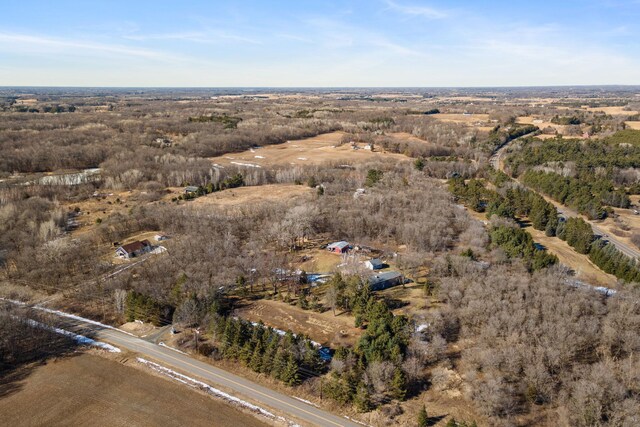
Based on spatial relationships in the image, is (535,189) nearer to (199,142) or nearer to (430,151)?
(430,151)

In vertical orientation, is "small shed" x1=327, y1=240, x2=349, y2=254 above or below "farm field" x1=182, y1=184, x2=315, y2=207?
below

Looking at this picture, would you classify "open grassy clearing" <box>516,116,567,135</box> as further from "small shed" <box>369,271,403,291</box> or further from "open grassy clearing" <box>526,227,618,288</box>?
"small shed" <box>369,271,403,291</box>

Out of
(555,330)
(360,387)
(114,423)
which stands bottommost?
(114,423)

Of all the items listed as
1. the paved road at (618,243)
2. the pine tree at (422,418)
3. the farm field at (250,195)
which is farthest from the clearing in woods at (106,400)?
the paved road at (618,243)

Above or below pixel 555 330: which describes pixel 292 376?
below

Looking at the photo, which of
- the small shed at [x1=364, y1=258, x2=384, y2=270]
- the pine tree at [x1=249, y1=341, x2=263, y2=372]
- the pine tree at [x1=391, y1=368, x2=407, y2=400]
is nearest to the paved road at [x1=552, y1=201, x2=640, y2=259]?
the small shed at [x1=364, y1=258, x2=384, y2=270]

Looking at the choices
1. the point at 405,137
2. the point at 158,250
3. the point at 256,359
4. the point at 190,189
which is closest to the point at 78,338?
the point at 256,359

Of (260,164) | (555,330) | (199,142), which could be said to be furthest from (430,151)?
(555,330)
